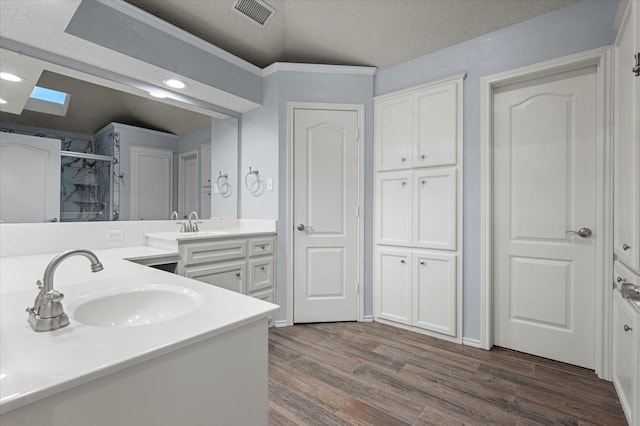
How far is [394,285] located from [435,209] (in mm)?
793

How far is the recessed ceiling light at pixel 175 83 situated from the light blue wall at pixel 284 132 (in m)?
0.74

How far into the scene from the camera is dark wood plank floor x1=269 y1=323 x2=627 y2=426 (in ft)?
5.21

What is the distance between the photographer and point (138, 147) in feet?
7.70

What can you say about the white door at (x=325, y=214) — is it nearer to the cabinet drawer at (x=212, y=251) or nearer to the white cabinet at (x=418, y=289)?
the white cabinet at (x=418, y=289)

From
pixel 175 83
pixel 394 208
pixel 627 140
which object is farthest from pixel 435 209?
pixel 175 83

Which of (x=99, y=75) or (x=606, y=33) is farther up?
(x=606, y=33)

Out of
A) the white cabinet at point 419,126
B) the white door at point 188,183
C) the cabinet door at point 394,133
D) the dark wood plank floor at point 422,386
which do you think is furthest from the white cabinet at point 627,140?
the white door at point 188,183

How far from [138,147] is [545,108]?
3073mm

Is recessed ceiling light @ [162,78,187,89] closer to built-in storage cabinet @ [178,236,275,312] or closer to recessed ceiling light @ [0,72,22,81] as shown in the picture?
recessed ceiling light @ [0,72,22,81]

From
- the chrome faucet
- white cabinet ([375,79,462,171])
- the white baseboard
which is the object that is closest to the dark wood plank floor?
the white baseboard

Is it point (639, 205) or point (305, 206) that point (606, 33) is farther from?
→ point (305, 206)

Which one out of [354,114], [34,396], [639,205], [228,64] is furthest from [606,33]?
[34,396]

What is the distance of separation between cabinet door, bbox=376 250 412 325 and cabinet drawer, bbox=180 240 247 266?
1291 mm

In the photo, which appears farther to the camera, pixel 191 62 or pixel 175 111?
pixel 175 111
